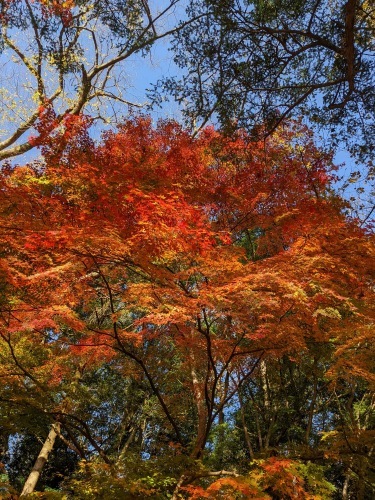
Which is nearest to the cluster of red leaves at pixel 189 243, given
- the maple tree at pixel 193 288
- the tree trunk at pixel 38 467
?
the maple tree at pixel 193 288

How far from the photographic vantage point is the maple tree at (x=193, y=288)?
508 cm

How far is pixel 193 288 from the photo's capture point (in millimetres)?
6137

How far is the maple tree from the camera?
200 inches

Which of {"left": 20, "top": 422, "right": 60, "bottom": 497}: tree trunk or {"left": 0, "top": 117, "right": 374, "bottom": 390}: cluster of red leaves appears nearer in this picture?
{"left": 0, "top": 117, "right": 374, "bottom": 390}: cluster of red leaves

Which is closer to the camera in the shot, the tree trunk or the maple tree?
the maple tree

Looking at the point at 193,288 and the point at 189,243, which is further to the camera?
the point at 193,288

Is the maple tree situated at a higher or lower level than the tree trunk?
higher

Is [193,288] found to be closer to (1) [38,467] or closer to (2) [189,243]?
(2) [189,243]

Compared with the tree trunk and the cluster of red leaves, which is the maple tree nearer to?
the cluster of red leaves

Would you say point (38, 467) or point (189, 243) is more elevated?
point (189, 243)

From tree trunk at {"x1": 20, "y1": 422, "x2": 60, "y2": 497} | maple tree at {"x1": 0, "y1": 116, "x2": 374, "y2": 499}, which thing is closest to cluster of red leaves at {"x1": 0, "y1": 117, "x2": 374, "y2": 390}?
maple tree at {"x1": 0, "y1": 116, "x2": 374, "y2": 499}

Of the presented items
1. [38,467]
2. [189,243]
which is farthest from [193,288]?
[38,467]

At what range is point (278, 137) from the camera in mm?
11109

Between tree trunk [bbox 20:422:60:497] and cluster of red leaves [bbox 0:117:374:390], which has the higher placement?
cluster of red leaves [bbox 0:117:374:390]
